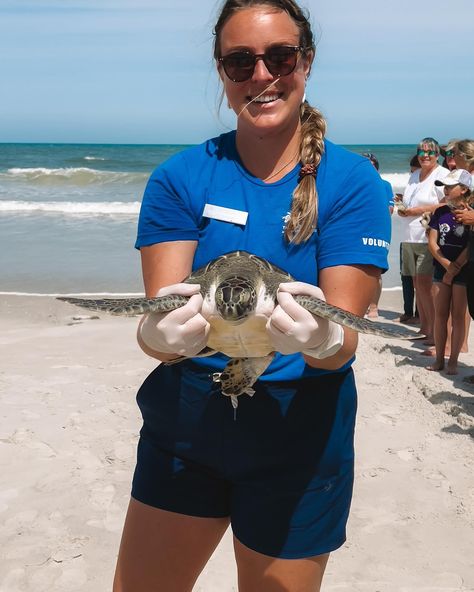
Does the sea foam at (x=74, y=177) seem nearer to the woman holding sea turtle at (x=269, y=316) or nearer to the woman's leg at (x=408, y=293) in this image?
the woman's leg at (x=408, y=293)

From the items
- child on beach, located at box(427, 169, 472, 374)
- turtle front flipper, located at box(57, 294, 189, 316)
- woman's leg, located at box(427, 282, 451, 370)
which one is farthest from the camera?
woman's leg, located at box(427, 282, 451, 370)

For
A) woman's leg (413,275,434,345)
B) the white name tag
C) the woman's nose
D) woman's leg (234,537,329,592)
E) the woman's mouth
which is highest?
the woman's nose

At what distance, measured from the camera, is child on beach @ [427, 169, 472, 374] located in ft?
21.1

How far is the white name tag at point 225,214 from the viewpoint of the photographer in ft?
6.51

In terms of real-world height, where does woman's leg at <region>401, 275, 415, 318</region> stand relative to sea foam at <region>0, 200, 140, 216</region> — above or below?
above

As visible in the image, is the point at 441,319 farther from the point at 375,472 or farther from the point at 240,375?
the point at 240,375

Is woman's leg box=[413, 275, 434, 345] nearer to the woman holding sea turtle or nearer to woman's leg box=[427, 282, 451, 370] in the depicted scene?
woman's leg box=[427, 282, 451, 370]

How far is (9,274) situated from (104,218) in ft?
27.5

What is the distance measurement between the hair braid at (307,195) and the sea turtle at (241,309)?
0.12 metres

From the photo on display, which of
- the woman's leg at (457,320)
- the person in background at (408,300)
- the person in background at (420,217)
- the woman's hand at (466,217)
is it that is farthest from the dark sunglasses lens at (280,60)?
the person in background at (408,300)

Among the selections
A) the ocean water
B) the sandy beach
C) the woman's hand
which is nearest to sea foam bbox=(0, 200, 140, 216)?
the ocean water

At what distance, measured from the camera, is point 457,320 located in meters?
6.52

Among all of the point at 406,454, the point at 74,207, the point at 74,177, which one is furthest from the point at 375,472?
the point at 74,177

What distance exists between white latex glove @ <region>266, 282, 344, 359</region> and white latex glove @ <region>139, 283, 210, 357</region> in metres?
0.18
